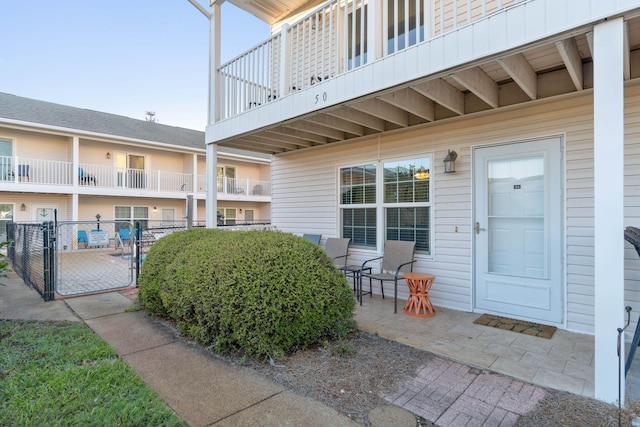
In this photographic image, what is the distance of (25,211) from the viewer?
1282 cm

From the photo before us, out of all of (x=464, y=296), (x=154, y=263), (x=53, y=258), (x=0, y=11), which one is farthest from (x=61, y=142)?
(x=464, y=296)

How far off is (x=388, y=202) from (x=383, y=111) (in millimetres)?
1567

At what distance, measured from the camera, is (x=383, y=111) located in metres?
4.39

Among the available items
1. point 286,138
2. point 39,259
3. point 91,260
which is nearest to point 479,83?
point 286,138

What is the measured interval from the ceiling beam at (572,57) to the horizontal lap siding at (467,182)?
1.35 ft

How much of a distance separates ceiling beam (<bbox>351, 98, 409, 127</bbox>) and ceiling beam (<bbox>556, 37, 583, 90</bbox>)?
6.16 feet

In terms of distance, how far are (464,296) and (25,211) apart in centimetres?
1589

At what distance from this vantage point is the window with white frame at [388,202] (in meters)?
4.94

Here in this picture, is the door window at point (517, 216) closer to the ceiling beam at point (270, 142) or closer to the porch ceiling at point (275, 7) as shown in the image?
the ceiling beam at point (270, 142)

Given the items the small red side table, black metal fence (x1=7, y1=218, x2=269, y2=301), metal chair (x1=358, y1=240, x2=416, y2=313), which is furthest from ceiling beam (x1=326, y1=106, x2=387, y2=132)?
black metal fence (x1=7, y1=218, x2=269, y2=301)

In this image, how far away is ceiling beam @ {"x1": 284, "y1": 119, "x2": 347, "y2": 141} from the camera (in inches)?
192

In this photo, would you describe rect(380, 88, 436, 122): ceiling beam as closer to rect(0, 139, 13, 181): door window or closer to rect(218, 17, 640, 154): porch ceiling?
rect(218, 17, 640, 154): porch ceiling

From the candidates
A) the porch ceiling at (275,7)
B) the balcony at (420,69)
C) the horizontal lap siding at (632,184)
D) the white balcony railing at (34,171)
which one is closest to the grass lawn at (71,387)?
the balcony at (420,69)

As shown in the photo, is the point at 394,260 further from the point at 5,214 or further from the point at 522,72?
the point at 5,214
